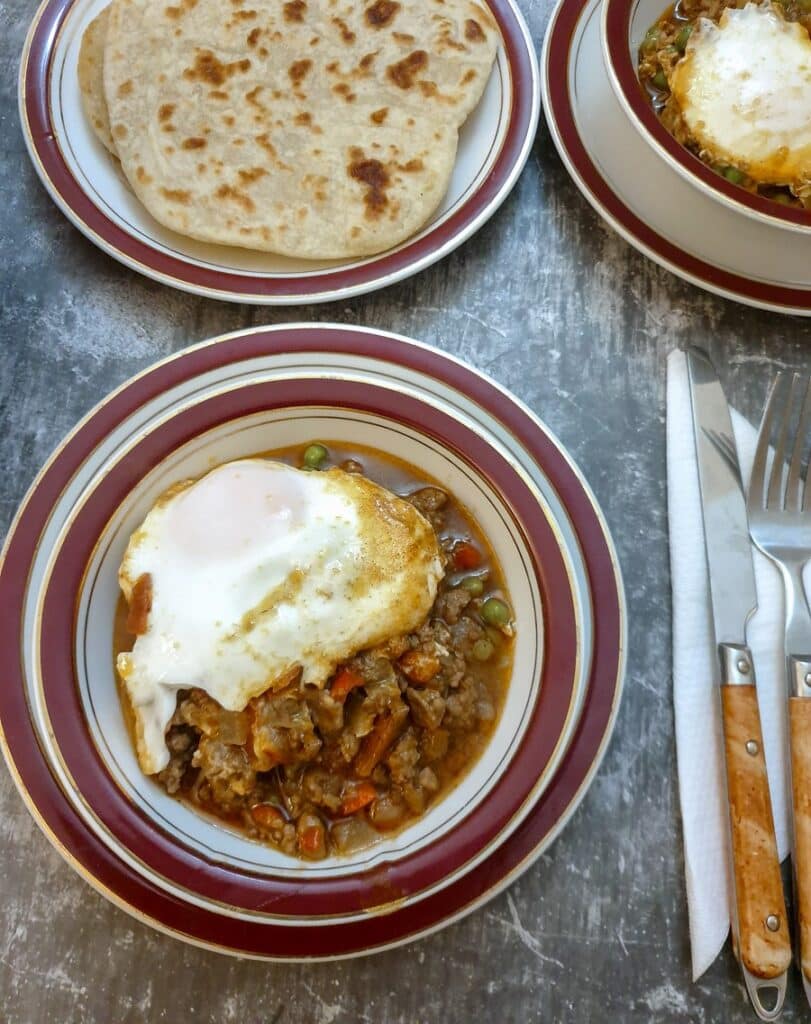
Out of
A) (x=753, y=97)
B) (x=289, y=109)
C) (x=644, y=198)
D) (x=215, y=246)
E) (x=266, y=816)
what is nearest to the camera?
(x=266, y=816)

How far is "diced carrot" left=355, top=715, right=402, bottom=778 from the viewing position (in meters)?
2.33

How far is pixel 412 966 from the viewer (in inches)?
92.6

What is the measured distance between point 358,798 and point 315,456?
3.30ft

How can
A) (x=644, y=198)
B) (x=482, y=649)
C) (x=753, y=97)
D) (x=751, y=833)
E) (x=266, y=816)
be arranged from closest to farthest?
(x=751, y=833)
(x=266, y=816)
(x=482, y=649)
(x=753, y=97)
(x=644, y=198)

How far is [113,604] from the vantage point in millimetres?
2354

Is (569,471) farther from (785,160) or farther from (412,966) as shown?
(412,966)

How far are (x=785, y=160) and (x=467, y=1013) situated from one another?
2.74m

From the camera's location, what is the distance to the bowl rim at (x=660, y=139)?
2424 mm

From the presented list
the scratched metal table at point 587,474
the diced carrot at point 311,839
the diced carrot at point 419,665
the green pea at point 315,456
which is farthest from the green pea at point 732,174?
the diced carrot at point 311,839

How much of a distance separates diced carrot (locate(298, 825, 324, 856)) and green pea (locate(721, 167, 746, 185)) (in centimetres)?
236

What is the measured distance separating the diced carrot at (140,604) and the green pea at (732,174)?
2181 mm

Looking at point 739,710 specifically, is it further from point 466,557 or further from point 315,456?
point 315,456

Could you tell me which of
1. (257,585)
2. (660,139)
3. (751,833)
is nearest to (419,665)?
(257,585)

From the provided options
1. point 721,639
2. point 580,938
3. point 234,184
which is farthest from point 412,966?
point 234,184
